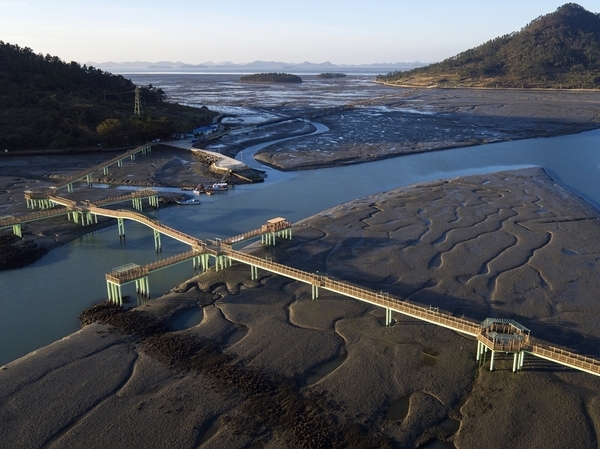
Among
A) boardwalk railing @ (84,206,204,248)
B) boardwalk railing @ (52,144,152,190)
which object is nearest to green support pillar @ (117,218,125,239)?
boardwalk railing @ (84,206,204,248)

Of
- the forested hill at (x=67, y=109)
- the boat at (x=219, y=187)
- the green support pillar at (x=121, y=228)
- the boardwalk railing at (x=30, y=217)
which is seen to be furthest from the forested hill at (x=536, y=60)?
the boardwalk railing at (x=30, y=217)

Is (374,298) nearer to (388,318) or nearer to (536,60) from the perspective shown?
(388,318)

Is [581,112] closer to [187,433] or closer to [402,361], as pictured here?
[402,361]

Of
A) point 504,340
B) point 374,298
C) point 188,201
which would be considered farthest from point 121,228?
point 504,340

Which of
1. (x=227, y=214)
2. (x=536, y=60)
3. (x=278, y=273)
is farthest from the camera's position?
(x=536, y=60)

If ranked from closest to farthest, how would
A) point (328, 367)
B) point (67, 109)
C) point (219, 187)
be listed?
point (328, 367) < point (219, 187) < point (67, 109)

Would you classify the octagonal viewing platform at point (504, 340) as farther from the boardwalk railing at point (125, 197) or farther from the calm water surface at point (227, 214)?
the boardwalk railing at point (125, 197)

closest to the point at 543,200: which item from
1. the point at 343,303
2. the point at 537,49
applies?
the point at 343,303
